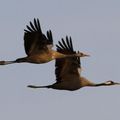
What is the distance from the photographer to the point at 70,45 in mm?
164375

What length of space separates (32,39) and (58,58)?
1567 millimetres

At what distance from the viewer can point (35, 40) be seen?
162m

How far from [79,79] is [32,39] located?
119 inches

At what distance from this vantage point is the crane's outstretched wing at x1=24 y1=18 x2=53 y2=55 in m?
162

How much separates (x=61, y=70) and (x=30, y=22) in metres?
3.03

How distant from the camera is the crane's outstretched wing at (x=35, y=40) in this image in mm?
161875

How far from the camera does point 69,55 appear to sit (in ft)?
537

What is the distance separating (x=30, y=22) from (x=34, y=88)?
3.32 m

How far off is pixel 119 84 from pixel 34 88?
3.85m

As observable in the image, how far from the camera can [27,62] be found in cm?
16175

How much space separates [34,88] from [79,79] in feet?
6.89

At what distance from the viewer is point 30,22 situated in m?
162

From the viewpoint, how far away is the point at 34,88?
164m

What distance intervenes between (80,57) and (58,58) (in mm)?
1800
